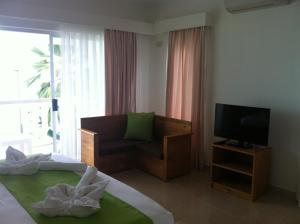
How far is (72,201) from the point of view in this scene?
5.65 ft

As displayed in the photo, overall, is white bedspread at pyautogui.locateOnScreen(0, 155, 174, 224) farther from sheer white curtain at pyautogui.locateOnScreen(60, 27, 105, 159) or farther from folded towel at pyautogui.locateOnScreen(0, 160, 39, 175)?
sheer white curtain at pyautogui.locateOnScreen(60, 27, 105, 159)

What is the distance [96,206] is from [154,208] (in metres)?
0.40

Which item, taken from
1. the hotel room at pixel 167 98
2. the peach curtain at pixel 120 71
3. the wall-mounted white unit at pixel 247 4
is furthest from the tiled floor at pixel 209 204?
the wall-mounted white unit at pixel 247 4

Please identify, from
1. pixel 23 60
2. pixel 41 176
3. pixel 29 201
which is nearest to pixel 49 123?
pixel 23 60

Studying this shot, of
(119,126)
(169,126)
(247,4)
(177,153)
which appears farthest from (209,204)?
(247,4)

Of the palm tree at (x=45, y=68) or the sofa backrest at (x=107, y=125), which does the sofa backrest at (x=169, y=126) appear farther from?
the palm tree at (x=45, y=68)

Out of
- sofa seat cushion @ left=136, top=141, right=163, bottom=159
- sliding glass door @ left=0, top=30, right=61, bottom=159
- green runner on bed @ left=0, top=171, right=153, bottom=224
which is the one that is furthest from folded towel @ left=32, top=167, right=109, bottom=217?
sliding glass door @ left=0, top=30, right=61, bottom=159

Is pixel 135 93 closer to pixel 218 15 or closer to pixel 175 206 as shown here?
pixel 218 15

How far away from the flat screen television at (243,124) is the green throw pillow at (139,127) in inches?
43.7

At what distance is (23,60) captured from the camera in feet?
13.4

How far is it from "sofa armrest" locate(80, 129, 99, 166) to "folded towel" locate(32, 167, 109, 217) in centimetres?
184

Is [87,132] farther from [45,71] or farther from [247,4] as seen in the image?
[247,4]

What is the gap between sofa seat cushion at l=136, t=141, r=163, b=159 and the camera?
12.6 feet

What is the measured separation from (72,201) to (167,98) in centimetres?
318
